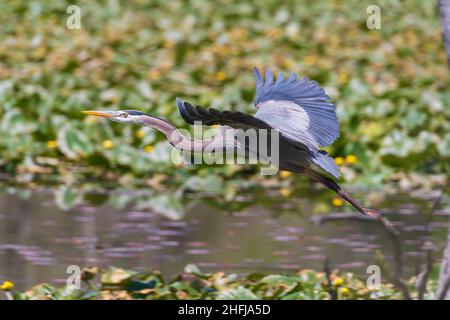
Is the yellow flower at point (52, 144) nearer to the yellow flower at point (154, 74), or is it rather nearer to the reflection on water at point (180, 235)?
the reflection on water at point (180, 235)

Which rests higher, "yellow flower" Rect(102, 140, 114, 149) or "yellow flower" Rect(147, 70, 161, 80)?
"yellow flower" Rect(147, 70, 161, 80)

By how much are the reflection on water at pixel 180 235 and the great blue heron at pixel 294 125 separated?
1.87m

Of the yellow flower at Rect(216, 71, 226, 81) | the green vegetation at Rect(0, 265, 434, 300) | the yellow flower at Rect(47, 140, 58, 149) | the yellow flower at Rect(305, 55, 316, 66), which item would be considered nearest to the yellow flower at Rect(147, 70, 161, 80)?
the yellow flower at Rect(216, 71, 226, 81)

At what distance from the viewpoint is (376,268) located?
5.77 meters

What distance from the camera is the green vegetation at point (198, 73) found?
823 cm

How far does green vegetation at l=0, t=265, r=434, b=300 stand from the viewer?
5285mm

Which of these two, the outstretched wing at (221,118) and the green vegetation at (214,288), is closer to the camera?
the outstretched wing at (221,118)

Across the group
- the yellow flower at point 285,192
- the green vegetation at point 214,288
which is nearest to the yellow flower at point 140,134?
the yellow flower at point 285,192

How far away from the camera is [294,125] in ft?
13.7

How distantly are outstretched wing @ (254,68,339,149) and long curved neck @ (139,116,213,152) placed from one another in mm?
228

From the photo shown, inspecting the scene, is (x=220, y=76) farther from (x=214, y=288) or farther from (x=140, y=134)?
(x=214, y=288)

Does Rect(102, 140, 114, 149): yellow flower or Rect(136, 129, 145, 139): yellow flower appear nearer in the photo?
Rect(102, 140, 114, 149): yellow flower

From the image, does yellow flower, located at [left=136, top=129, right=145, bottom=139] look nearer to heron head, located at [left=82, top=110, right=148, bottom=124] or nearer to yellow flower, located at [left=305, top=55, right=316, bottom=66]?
yellow flower, located at [left=305, top=55, right=316, bottom=66]
